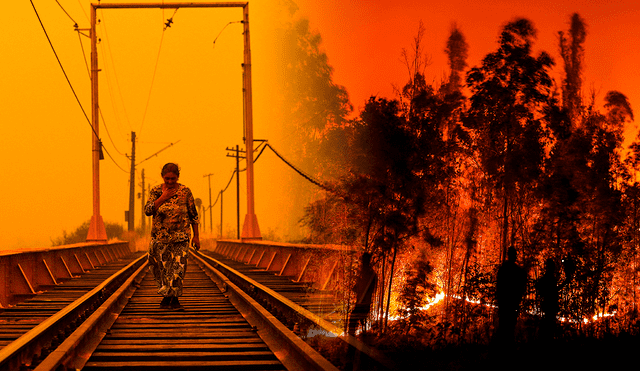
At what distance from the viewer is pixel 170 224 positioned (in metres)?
8.70

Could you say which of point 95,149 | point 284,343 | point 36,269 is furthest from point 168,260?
point 95,149

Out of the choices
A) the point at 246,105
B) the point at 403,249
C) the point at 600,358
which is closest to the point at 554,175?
the point at 403,249

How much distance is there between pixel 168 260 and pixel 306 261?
582 cm

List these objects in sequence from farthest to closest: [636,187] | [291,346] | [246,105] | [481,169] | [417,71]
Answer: [246,105] → [636,187] → [481,169] → [417,71] → [291,346]

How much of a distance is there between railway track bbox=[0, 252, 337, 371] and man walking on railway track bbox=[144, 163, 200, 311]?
0.65 meters

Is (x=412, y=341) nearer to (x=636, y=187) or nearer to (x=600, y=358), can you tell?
(x=600, y=358)

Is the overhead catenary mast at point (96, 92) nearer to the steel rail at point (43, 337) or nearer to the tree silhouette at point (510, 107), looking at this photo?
the tree silhouette at point (510, 107)

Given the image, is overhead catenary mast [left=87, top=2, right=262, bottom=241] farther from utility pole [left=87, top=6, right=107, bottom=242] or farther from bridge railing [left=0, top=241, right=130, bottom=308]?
bridge railing [left=0, top=241, right=130, bottom=308]

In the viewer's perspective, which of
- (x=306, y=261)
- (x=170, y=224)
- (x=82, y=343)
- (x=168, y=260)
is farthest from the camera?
(x=306, y=261)

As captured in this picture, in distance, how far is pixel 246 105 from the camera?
27.8 metres

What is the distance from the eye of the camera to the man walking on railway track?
28.1ft

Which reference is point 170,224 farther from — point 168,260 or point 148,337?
point 148,337

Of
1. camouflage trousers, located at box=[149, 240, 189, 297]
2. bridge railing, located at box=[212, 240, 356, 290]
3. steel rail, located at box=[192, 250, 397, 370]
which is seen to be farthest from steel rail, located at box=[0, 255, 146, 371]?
Answer: bridge railing, located at box=[212, 240, 356, 290]

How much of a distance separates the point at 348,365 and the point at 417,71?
7.18 m
